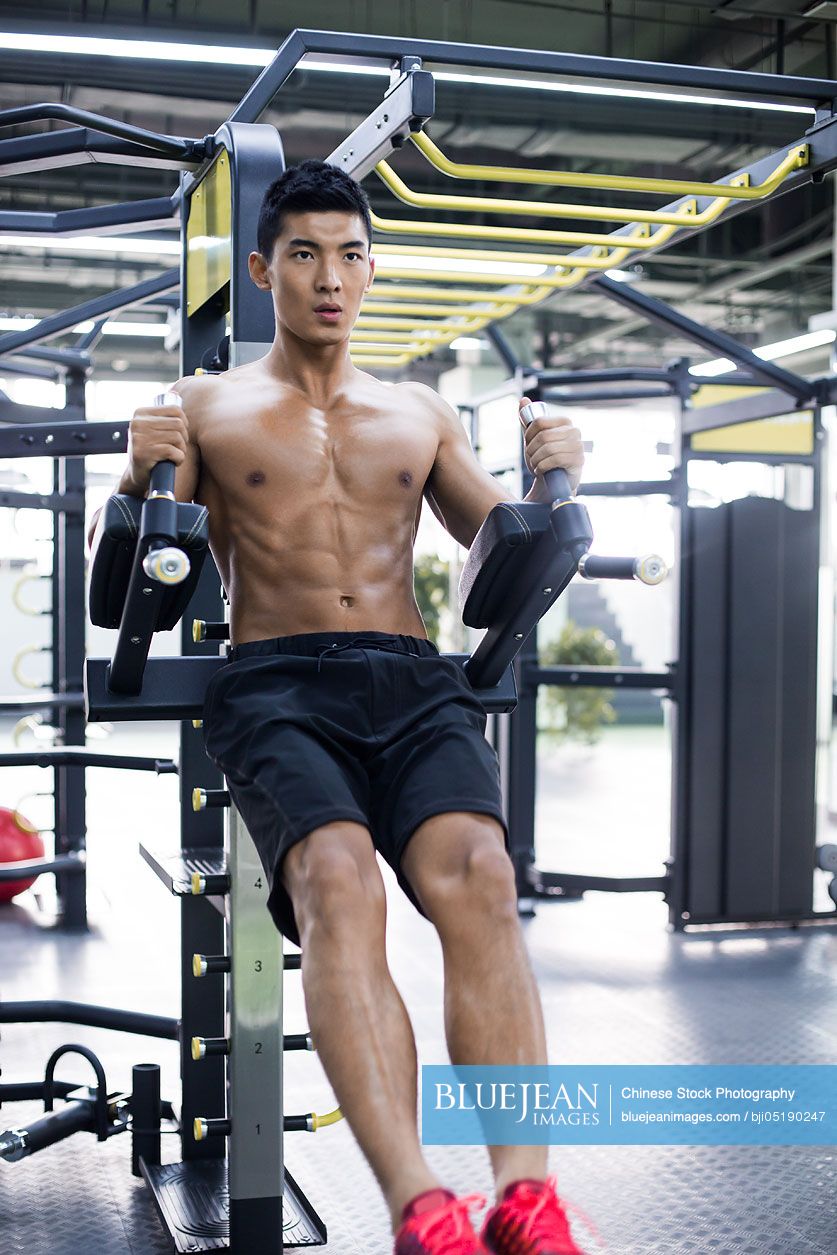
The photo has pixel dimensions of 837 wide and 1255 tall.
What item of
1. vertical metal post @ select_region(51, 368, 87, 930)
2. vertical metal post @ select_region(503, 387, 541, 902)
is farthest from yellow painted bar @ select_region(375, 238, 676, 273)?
vertical metal post @ select_region(503, 387, 541, 902)

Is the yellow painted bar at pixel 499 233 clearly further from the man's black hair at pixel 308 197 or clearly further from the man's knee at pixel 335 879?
the man's knee at pixel 335 879

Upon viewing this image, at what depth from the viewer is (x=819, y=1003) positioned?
3.70 metres

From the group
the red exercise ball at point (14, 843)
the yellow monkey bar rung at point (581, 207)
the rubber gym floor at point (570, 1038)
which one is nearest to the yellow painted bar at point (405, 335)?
the yellow monkey bar rung at point (581, 207)

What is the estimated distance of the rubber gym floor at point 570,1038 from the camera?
92.4 inches

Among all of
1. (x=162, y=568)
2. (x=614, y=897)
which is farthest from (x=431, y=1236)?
(x=614, y=897)

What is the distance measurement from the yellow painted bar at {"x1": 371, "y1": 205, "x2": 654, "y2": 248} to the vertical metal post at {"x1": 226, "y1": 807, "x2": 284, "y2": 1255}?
120cm

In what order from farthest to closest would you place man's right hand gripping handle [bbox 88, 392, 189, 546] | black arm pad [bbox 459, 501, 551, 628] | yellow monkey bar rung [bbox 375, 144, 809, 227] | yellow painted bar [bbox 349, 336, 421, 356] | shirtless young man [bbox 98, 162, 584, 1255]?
yellow painted bar [bbox 349, 336, 421, 356] < yellow monkey bar rung [bbox 375, 144, 809, 227] < black arm pad [bbox 459, 501, 551, 628] < man's right hand gripping handle [bbox 88, 392, 189, 546] < shirtless young man [bbox 98, 162, 584, 1255]

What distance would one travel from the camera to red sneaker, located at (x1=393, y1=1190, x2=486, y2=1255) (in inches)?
47.7

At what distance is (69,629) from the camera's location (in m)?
4.18

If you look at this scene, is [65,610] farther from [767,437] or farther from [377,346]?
[767,437]

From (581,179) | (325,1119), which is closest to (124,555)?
(325,1119)

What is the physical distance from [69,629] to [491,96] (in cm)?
300

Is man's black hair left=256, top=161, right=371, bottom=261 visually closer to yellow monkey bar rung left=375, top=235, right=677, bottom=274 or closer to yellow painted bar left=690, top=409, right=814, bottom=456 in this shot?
yellow monkey bar rung left=375, top=235, right=677, bottom=274

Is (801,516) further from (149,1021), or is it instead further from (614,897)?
(149,1021)
